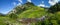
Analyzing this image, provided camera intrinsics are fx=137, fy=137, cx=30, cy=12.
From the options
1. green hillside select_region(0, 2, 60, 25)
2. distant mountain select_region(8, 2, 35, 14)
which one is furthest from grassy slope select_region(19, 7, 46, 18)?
distant mountain select_region(8, 2, 35, 14)

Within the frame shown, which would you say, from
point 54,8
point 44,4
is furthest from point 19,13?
point 54,8

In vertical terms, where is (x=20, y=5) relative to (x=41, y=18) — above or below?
above

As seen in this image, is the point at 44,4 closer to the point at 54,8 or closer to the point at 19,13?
the point at 54,8

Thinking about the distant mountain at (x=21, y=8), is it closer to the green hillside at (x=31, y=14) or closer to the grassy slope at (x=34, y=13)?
the green hillside at (x=31, y=14)

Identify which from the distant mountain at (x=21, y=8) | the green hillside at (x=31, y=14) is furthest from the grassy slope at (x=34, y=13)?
the distant mountain at (x=21, y=8)

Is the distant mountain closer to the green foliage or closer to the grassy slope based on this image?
the grassy slope

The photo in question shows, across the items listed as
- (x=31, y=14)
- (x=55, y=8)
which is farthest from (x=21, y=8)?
(x=55, y=8)

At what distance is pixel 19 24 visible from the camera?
4043 mm

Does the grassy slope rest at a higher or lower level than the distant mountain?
lower

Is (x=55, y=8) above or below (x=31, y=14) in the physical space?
above

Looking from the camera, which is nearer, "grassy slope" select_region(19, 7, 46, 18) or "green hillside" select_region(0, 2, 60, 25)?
"green hillside" select_region(0, 2, 60, 25)

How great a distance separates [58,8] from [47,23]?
0.62 meters

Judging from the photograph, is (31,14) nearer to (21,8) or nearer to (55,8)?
(21,8)

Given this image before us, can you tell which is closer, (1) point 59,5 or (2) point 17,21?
(2) point 17,21
